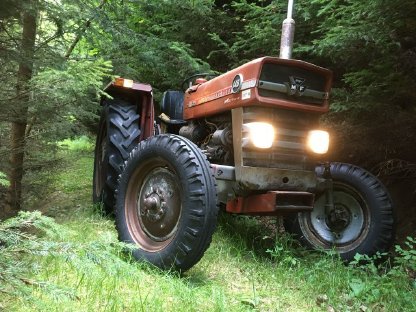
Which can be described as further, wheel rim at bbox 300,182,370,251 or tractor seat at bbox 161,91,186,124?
tractor seat at bbox 161,91,186,124

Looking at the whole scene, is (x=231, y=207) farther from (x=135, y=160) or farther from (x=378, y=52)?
(x=378, y=52)

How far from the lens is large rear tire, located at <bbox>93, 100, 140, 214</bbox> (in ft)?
14.6

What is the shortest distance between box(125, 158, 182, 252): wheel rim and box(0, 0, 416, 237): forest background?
51.6 inches

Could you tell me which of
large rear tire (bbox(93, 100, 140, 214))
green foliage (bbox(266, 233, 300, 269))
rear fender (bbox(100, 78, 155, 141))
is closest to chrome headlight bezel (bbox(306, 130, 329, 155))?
green foliage (bbox(266, 233, 300, 269))

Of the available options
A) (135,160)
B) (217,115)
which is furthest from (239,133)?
(135,160)

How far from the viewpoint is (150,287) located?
2.73 metres

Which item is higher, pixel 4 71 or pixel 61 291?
pixel 4 71

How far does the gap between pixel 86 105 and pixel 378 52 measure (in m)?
3.63

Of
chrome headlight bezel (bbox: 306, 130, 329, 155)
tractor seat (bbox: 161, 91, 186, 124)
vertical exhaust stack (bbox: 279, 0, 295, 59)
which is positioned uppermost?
vertical exhaust stack (bbox: 279, 0, 295, 59)

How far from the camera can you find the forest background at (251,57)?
4.33 metres

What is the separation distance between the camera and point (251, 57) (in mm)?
6805

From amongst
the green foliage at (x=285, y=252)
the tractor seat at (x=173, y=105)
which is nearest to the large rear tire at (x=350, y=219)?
the green foliage at (x=285, y=252)

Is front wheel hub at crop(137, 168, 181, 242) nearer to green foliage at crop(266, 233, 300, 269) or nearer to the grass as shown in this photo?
the grass

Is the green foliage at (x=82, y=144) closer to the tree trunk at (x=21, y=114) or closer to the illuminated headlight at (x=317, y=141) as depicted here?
the tree trunk at (x=21, y=114)
